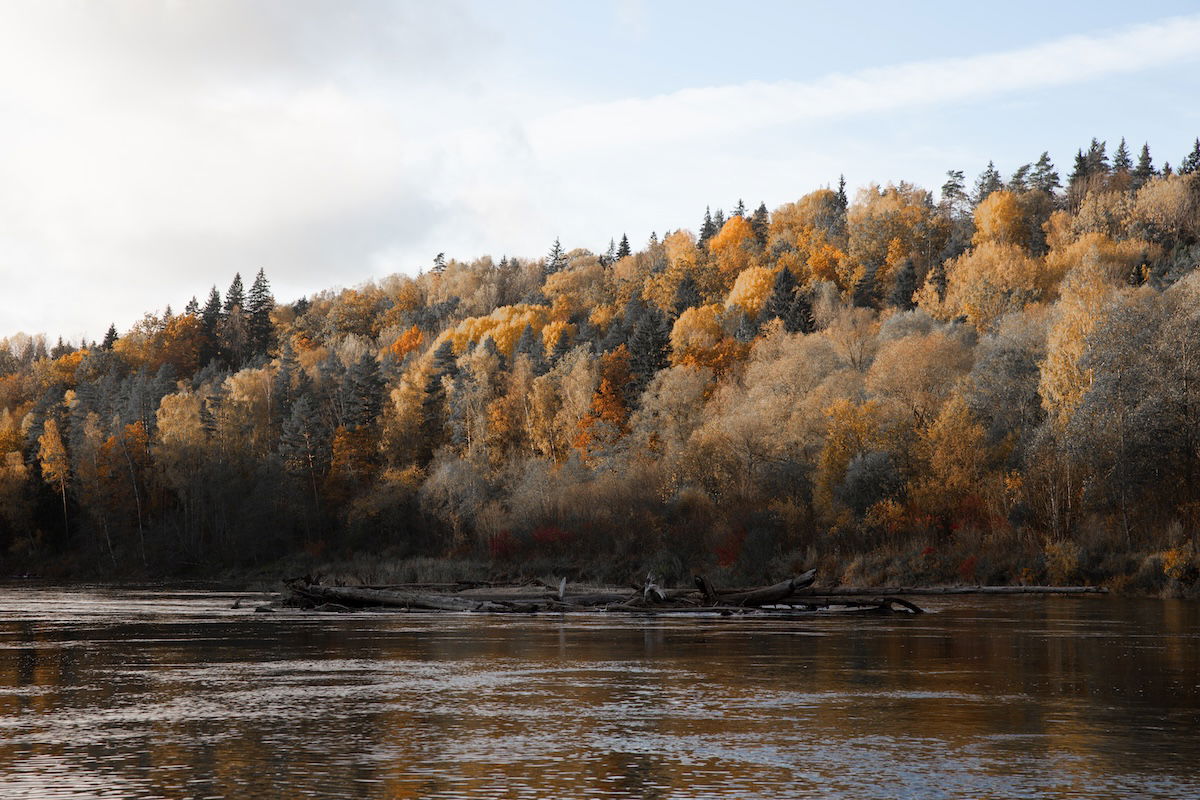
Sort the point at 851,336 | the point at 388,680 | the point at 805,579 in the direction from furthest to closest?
1. the point at 851,336
2. the point at 805,579
3. the point at 388,680

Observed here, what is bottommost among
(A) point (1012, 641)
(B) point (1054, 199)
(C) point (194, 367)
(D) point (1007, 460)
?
(A) point (1012, 641)

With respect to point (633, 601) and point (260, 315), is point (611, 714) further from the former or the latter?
point (260, 315)

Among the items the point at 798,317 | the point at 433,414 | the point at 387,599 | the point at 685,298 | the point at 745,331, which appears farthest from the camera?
the point at 685,298

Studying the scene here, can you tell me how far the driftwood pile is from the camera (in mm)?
42312

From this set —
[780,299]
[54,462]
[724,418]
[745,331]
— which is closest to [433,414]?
[745,331]

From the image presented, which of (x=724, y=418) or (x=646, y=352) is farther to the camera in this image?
(x=646, y=352)

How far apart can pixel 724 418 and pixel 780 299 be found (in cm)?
4431

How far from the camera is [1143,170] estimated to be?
525ft

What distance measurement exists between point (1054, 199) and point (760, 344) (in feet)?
246

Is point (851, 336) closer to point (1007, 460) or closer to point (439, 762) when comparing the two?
point (1007, 460)

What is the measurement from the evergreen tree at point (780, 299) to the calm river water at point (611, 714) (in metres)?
90.9

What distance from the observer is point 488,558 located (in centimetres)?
8250

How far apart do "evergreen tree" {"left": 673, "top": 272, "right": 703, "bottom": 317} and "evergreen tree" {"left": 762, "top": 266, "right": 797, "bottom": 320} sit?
657 inches

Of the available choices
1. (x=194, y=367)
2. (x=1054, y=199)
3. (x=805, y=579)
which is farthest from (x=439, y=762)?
(x=194, y=367)
